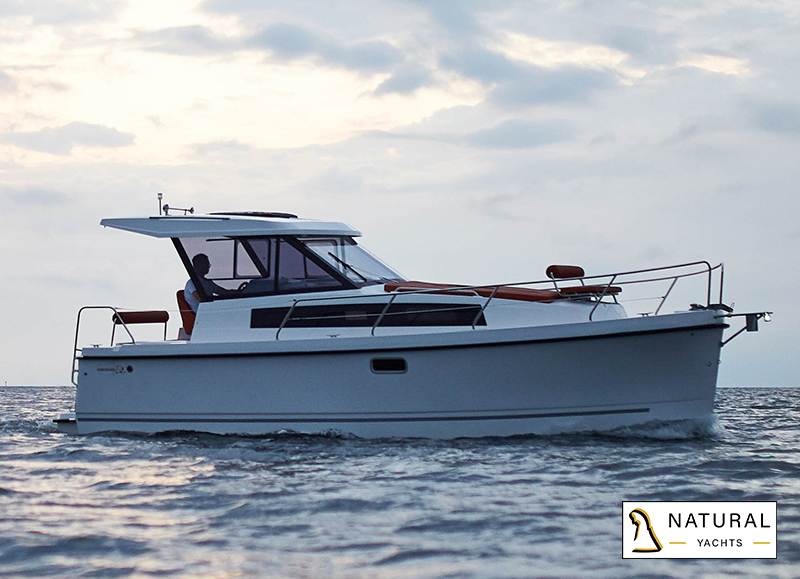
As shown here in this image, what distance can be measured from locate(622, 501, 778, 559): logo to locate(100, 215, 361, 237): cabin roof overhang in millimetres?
5892

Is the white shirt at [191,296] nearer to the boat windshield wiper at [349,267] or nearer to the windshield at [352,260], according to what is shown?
the windshield at [352,260]

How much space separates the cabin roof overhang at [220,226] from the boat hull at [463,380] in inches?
58.9

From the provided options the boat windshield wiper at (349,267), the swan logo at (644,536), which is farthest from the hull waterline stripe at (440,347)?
the swan logo at (644,536)

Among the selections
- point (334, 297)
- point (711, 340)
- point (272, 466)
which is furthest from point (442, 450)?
point (711, 340)

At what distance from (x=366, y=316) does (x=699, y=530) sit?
521 centimetres

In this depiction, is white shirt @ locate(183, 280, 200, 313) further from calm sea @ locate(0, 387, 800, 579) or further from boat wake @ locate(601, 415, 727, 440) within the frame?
boat wake @ locate(601, 415, 727, 440)

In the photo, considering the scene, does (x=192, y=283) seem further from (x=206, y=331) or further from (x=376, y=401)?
(x=376, y=401)

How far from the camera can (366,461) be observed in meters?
8.40

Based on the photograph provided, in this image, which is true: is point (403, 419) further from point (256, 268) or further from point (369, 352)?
point (256, 268)

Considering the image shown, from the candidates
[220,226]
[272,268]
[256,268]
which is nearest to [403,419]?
[272,268]

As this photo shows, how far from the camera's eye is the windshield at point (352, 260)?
10.9 meters

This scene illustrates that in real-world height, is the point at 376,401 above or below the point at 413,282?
below

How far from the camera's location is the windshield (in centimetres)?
1085

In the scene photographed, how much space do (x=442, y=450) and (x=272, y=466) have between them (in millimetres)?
1738
